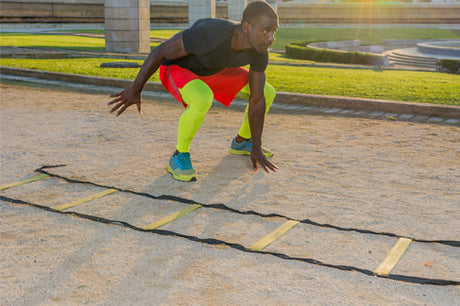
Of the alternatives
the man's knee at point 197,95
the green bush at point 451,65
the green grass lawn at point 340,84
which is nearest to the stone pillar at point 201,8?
the green bush at point 451,65

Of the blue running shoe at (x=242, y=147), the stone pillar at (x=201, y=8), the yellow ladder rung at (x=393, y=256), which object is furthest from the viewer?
the stone pillar at (x=201, y=8)

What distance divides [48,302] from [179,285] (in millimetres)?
609

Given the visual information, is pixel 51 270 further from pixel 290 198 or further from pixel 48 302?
pixel 290 198

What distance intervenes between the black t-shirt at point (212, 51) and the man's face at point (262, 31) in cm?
21

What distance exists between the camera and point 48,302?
2564 millimetres

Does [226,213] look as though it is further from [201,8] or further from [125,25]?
[201,8]

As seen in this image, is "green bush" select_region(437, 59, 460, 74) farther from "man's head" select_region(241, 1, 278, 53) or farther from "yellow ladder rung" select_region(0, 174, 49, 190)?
"yellow ladder rung" select_region(0, 174, 49, 190)

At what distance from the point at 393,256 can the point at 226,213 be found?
3.80 feet

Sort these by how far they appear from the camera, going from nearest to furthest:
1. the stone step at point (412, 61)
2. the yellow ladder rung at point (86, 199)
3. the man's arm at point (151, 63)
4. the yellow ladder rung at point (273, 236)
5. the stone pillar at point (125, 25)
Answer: the yellow ladder rung at point (273, 236), the yellow ladder rung at point (86, 199), the man's arm at point (151, 63), the stone pillar at point (125, 25), the stone step at point (412, 61)

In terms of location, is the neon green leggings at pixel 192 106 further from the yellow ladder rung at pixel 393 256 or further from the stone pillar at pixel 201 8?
the stone pillar at pixel 201 8

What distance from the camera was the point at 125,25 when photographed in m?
19.2

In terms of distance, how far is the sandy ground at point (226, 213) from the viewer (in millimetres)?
2719

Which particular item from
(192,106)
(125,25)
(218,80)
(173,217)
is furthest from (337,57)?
(173,217)

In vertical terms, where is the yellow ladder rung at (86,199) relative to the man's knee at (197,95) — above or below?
below
